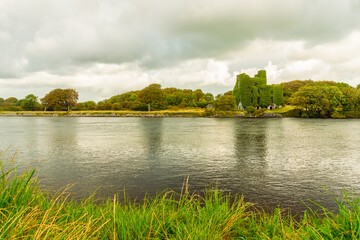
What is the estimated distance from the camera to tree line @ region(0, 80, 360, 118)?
255 ft

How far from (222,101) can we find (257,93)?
69.2 feet

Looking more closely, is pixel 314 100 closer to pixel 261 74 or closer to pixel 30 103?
pixel 261 74

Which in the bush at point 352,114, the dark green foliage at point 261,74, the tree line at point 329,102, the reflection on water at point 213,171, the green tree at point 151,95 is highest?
the dark green foliage at point 261,74

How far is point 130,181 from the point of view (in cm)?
1173

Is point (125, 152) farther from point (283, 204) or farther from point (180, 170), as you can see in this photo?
point (283, 204)

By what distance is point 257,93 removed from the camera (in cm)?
10512

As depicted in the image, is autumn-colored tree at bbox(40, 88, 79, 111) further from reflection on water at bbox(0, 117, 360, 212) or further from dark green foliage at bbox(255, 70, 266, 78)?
reflection on water at bbox(0, 117, 360, 212)

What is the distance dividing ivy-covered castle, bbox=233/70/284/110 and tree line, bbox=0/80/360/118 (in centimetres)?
548

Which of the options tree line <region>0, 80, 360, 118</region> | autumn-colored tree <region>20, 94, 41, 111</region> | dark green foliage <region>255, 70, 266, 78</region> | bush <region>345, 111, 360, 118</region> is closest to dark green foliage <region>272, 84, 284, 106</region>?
tree line <region>0, 80, 360, 118</region>

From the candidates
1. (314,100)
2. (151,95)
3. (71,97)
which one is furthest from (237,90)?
(71,97)

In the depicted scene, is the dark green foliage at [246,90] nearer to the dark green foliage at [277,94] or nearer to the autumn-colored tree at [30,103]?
the dark green foliage at [277,94]

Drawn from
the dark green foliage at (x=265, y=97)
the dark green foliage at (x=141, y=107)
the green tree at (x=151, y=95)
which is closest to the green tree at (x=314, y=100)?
the dark green foliage at (x=265, y=97)

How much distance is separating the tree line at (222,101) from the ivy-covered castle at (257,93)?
548cm

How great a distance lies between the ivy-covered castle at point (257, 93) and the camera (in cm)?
10469
